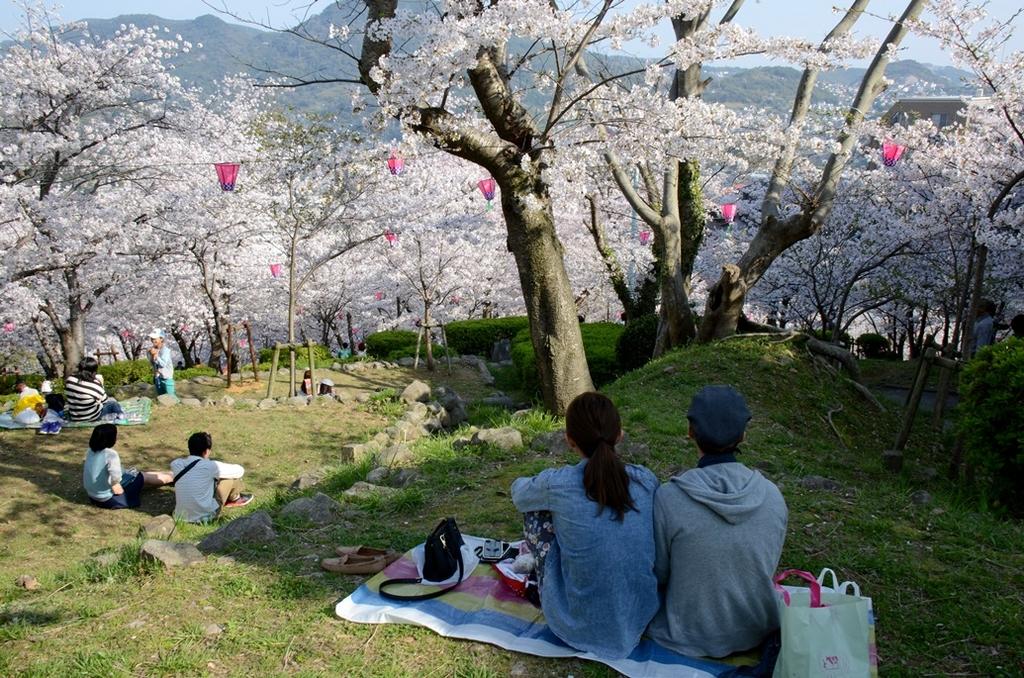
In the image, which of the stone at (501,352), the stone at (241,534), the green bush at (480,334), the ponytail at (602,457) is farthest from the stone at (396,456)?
the green bush at (480,334)

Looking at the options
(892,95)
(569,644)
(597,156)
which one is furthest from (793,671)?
(892,95)

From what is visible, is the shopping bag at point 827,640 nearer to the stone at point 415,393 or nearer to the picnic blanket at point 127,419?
the stone at point 415,393

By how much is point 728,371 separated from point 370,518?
15.4 ft

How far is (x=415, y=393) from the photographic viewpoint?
10961 millimetres

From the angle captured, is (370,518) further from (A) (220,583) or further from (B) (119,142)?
(B) (119,142)

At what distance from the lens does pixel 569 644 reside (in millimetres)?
2902

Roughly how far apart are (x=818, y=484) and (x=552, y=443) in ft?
6.24

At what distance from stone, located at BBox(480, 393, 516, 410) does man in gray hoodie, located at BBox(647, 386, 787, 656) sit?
8.84 meters

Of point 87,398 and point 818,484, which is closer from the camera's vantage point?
point 818,484

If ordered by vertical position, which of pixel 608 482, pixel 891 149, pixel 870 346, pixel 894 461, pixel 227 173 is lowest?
pixel 894 461

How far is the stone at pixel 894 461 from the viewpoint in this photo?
20.3 ft

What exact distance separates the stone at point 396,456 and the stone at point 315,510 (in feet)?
3.92

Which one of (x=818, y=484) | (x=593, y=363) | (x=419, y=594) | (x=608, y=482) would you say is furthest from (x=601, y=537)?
(x=593, y=363)

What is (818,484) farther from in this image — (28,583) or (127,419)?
(127,419)
